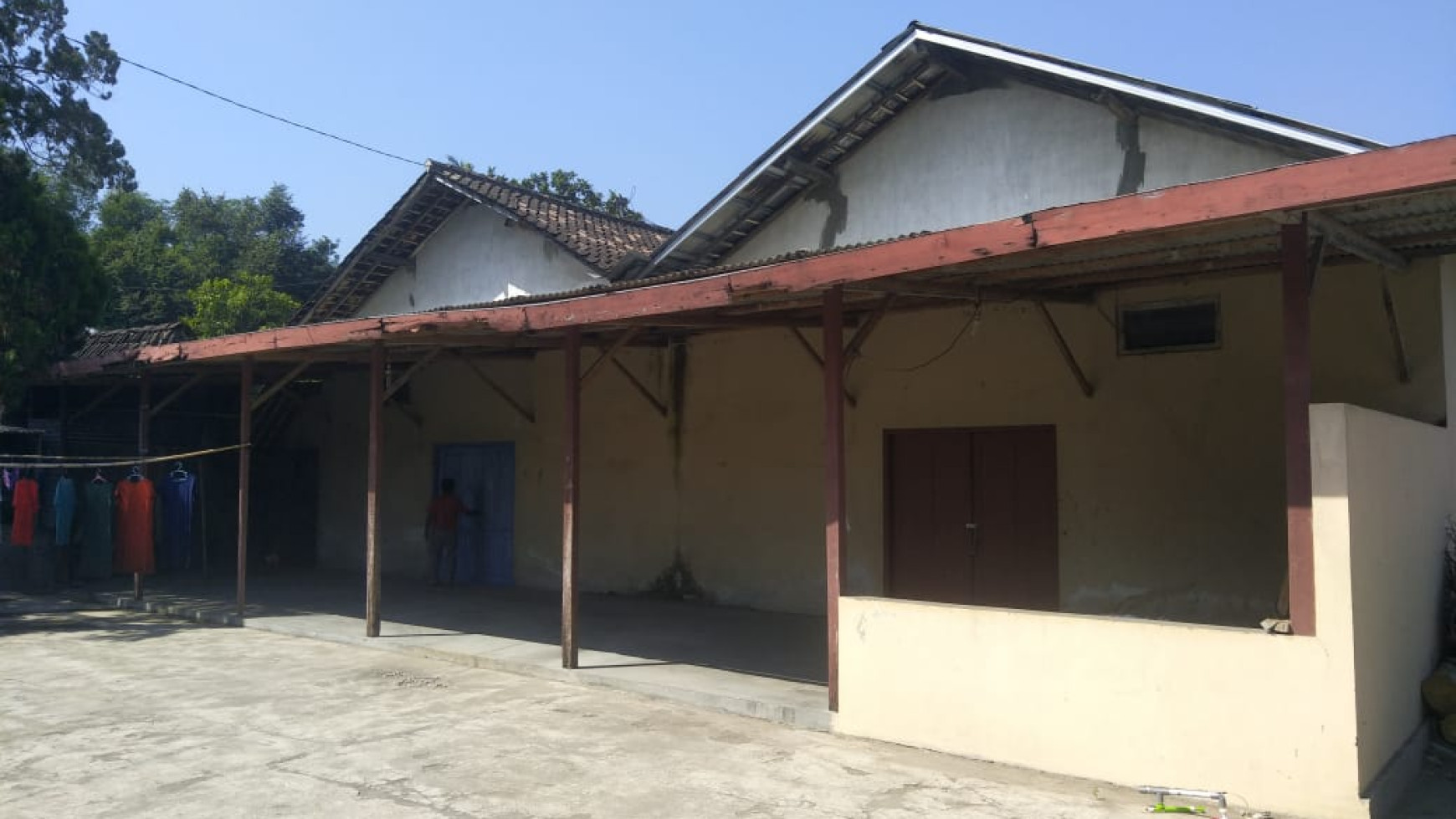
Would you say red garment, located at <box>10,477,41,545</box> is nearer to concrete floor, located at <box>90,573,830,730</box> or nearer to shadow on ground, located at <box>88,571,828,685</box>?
concrete floor, located at <box>90,573,830,730</box>

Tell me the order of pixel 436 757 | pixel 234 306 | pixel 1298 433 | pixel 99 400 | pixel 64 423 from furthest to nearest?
1. pixel 234 306
2. pixel 64 423
3. pixel 99 400
4. pixel 436 757
5. pixel 1298 433

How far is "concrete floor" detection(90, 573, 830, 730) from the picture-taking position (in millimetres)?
7809

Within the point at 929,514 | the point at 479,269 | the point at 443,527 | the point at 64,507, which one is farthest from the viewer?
the point at 479,269

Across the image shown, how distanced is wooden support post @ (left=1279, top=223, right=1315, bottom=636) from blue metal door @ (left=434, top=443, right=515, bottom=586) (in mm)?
10652

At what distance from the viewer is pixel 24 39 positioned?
1792 centimetres

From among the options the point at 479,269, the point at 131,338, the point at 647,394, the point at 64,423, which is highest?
the point at 479,269

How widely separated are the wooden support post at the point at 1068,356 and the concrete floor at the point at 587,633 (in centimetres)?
321

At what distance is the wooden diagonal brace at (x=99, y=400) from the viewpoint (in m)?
14.0

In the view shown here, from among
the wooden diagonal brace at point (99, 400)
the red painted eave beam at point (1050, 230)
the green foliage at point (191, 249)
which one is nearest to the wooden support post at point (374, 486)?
the red painted eave beam at point (1050, 230)

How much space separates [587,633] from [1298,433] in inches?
271

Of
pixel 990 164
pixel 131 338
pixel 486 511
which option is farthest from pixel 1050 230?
pixel 131 338

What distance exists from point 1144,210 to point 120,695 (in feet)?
25.6

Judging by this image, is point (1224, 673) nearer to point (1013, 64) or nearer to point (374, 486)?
point (1013, 64)

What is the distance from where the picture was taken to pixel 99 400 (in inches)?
557
